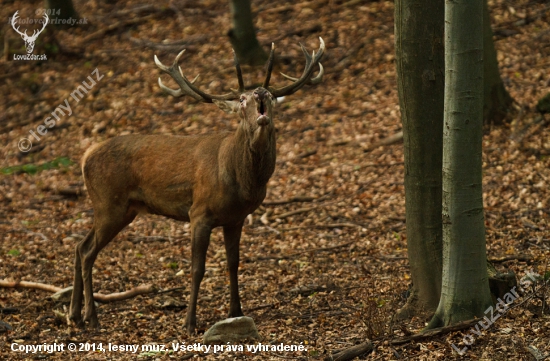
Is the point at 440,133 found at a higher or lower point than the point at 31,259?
higher

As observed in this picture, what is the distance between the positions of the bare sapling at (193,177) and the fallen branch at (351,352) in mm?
1888

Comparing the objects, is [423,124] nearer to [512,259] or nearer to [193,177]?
[512,259]

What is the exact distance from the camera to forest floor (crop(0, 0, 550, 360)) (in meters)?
6.75

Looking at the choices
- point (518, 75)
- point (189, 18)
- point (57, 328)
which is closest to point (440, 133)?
point (57, 328)

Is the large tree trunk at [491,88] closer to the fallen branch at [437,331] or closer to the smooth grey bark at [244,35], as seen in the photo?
the smooth grey bark at [244,35]

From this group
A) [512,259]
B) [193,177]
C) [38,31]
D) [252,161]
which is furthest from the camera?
[38,31]

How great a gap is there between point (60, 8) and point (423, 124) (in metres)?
13.0

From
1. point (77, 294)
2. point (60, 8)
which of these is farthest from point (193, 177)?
point (60, 8)

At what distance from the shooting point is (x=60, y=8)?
56.2 ft

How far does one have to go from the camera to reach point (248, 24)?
14.6m

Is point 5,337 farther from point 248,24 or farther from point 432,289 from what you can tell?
point 248,24

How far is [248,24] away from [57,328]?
8652mm

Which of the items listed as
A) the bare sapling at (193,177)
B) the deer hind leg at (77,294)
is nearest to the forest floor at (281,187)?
the deer hind leg at (77,294)

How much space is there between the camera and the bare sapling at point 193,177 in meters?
6.88
